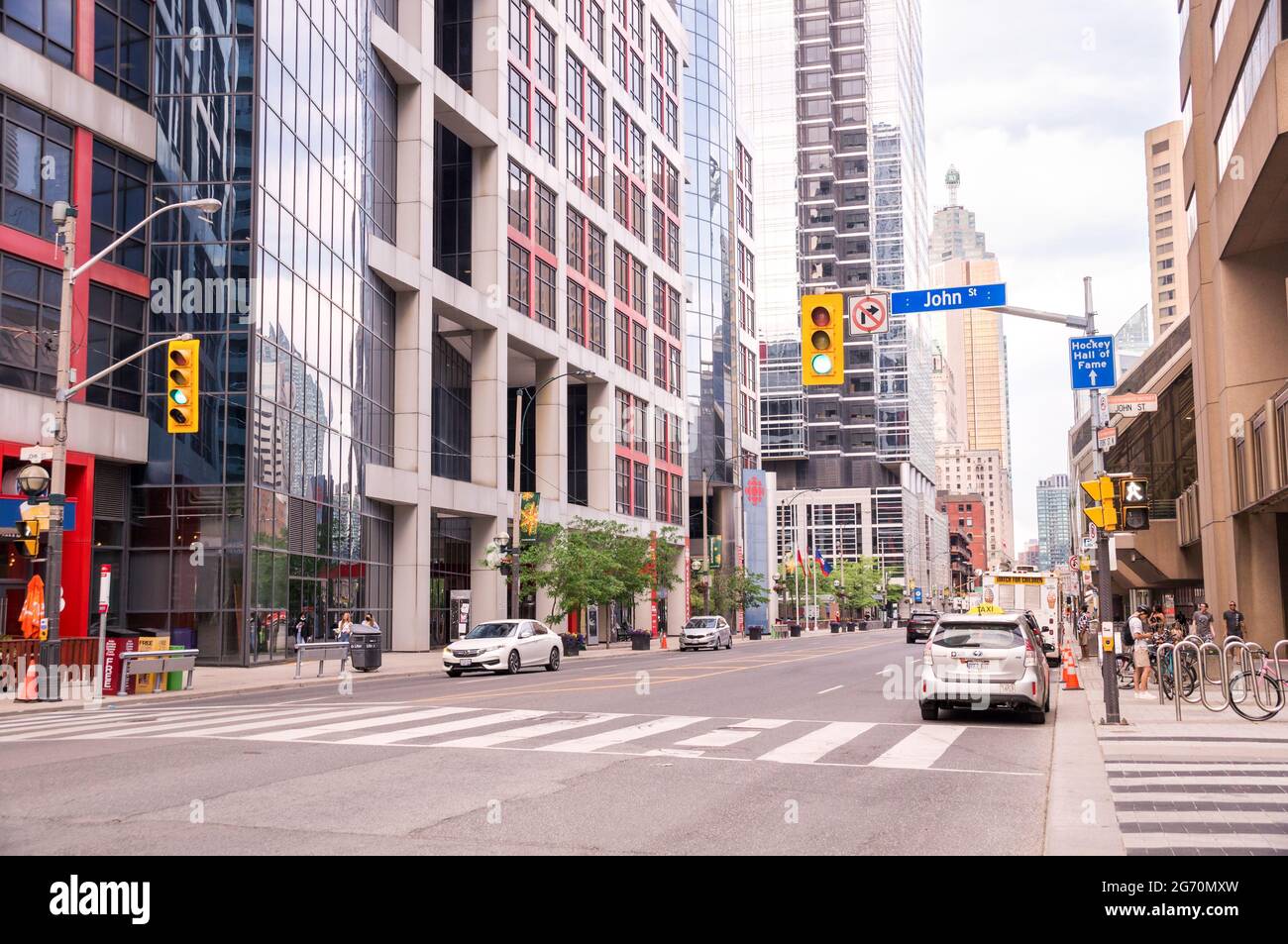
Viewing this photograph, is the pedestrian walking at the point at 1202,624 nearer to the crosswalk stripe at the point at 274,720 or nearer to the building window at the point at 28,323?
the crosswalk stripe at the point at 274,720

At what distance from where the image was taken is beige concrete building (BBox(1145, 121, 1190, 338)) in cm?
16988

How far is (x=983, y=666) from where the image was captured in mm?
17375

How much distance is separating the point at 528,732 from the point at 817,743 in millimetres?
3852

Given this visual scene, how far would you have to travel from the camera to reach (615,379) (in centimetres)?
7069

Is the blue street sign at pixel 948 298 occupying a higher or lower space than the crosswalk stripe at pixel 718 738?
higher

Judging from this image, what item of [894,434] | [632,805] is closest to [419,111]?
[632,805]

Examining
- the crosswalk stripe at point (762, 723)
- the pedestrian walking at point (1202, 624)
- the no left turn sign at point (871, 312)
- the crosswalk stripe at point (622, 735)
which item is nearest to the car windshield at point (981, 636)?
the crosswalk stripe at point (762, 723)

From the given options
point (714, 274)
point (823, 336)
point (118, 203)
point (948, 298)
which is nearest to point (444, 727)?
point (823, 336)

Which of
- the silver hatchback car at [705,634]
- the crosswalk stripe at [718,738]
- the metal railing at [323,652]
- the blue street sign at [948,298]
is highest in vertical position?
the blue street sign at [948,298]

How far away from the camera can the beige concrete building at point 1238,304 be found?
2548cm

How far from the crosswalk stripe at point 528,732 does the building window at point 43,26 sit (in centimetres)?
2628

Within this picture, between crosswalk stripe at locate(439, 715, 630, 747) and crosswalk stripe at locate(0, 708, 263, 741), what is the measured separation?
5152mm

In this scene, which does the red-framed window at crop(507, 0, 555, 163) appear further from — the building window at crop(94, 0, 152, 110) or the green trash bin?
the green trash bin

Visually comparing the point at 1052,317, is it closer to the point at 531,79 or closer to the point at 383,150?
the point at 383,150
